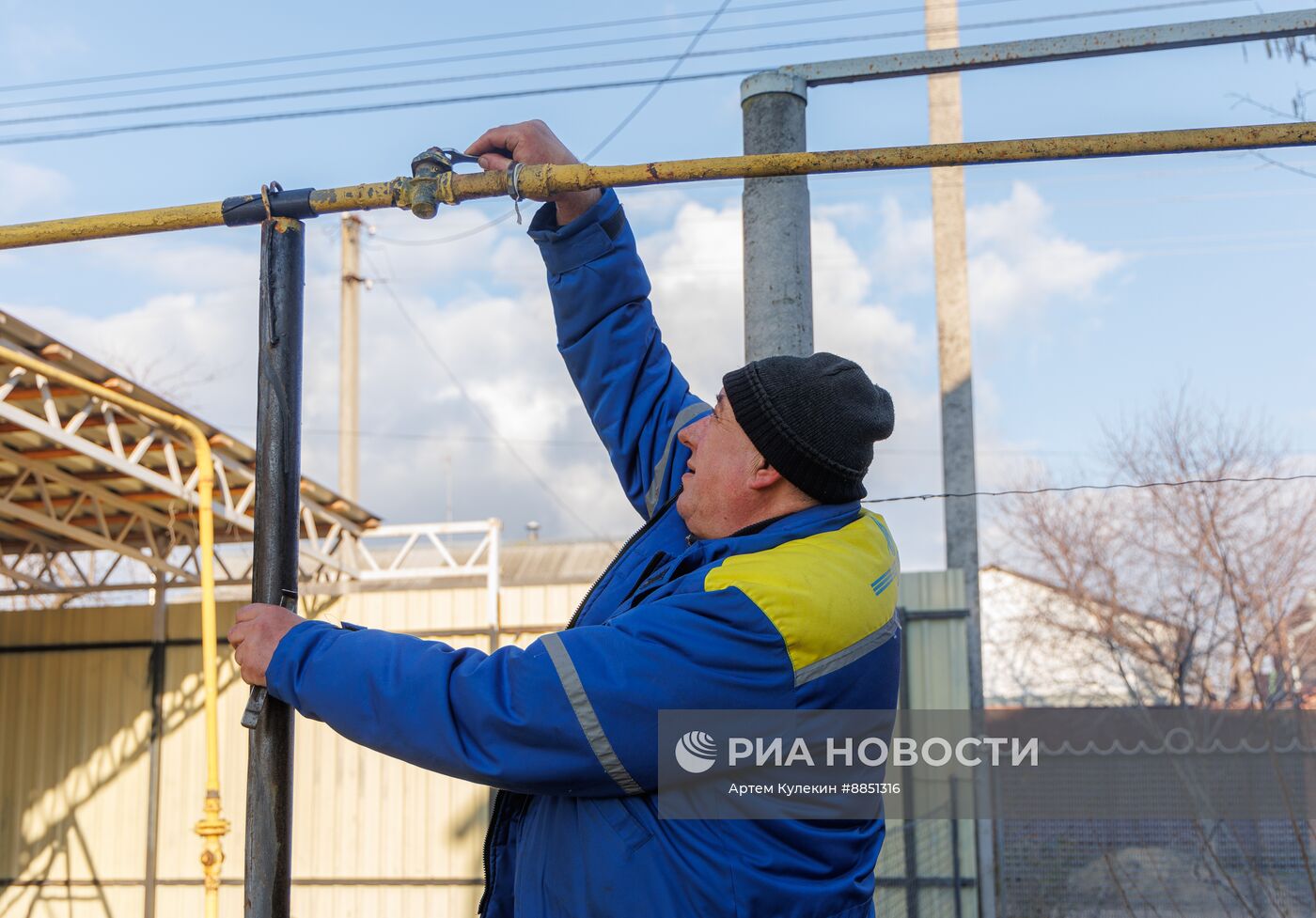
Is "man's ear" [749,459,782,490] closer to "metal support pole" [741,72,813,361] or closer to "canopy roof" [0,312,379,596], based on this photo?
"metal support pole" [741,72,813,361]

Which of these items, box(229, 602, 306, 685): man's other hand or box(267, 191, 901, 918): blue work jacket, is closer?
box(267, 191, 901, 918): blue work jacket

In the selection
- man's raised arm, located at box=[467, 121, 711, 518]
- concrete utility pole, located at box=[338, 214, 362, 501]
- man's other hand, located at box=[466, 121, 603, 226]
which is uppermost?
concrete utility pole, located at box=[338, 214, 362, 501]

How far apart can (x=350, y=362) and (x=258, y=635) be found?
722 inches

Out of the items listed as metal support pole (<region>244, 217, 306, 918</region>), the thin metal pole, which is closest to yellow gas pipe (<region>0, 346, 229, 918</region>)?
the thin metal pole

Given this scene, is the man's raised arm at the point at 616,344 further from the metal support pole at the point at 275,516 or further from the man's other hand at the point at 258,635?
the man's other hand at the point at 258,635

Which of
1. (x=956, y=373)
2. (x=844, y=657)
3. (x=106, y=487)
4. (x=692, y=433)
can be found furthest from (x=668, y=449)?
(x=106, y=487)

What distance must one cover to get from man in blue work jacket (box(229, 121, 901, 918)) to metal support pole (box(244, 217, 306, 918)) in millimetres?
247

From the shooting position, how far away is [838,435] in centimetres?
204

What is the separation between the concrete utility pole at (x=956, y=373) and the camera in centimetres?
690

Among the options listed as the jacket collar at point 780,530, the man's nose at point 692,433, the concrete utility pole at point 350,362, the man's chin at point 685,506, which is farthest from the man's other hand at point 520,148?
the concrete utility pole at point 350,362

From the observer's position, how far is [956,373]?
26.6 ft

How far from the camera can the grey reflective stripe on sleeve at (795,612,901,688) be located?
1.83 metres

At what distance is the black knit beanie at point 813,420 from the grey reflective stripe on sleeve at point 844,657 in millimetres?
250

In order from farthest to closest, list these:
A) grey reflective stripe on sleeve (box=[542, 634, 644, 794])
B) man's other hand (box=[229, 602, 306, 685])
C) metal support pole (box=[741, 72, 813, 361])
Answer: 1. metal support pole (box=[741, 72, 813, 361])
2. man's other hand (box=[229, 602, 306, 685])
3. grey reflective stripe on sleeve (box=[542, 634, 644, 794])
